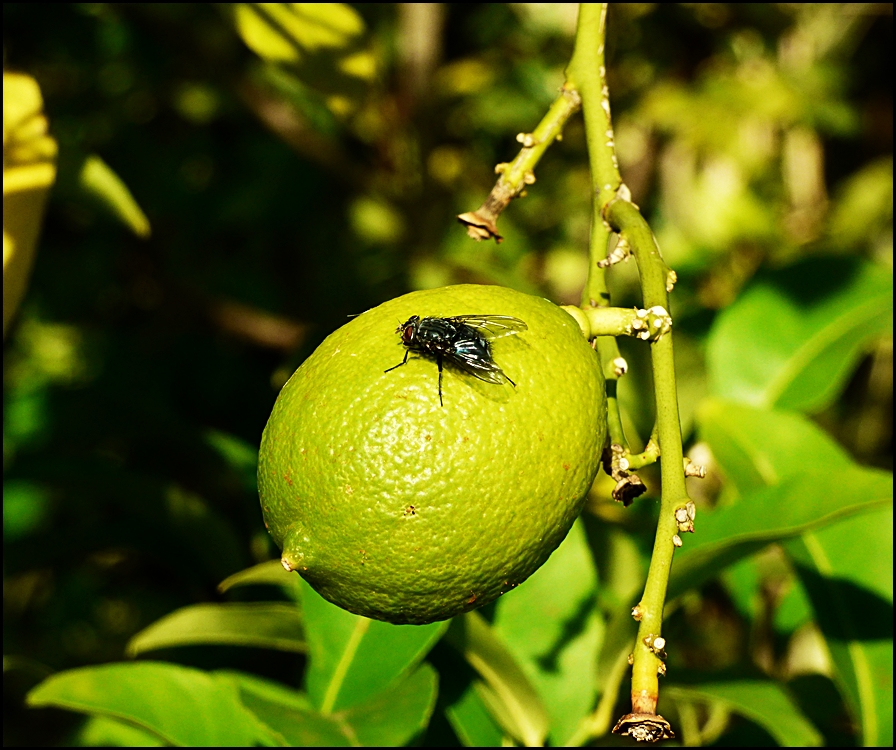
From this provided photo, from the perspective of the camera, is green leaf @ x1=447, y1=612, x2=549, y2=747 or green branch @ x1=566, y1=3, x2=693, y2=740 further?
green leaf @ x1=447, y1=612, x2=549, y2=747

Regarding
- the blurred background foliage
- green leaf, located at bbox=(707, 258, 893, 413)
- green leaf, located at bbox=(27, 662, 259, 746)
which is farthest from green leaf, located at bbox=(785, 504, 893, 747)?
green leaf, located at bbox=(27, 662, 259, 746)

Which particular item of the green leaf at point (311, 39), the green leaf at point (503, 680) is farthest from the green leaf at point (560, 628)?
the green leaf at point (311, 39)

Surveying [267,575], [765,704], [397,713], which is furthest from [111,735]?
[765,704]

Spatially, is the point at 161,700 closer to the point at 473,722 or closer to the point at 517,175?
the point at 473,722

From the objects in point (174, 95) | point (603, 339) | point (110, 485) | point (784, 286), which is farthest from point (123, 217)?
point (174, 95)

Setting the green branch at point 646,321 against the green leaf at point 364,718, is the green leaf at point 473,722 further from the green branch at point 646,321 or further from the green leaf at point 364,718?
the green branch at point 646,321

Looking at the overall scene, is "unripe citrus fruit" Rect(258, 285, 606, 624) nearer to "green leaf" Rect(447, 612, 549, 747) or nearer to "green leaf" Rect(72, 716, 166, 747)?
"green leaf" Rect(447, 612, 549, 747)
